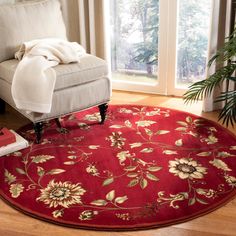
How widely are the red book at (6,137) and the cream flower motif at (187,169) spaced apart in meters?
1.06

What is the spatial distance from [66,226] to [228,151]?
119 centimetres

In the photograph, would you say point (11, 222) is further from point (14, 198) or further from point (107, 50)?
point (107, 50)

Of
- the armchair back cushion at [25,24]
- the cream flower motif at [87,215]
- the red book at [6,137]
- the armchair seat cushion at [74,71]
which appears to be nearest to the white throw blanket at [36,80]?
the armchair seat cushion at [74,71]

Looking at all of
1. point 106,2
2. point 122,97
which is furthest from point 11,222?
point 106,2

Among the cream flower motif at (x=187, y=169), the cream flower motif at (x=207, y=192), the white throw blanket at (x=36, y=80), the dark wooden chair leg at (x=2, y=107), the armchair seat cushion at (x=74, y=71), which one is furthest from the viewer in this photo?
the dark wooden chair leg at (x=2, y=107)

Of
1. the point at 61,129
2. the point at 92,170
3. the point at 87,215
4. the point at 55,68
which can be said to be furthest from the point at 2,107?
the point at 87,215

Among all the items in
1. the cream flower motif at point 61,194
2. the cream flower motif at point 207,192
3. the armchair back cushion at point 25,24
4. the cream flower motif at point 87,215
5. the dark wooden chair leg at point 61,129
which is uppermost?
the armchair back cushion at point 25,24

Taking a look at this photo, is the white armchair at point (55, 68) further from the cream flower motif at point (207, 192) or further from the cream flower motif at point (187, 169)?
the cream flower motif at point (207, 192)

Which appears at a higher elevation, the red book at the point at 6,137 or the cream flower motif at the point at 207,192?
the red book at the point at 6,137

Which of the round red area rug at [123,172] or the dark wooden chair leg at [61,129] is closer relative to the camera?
the round red area rug at [123,172]

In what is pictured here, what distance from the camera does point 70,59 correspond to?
8.78 ft

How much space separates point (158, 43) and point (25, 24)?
116 cm

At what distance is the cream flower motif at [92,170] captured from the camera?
230 centimetres

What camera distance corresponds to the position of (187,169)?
231cm
